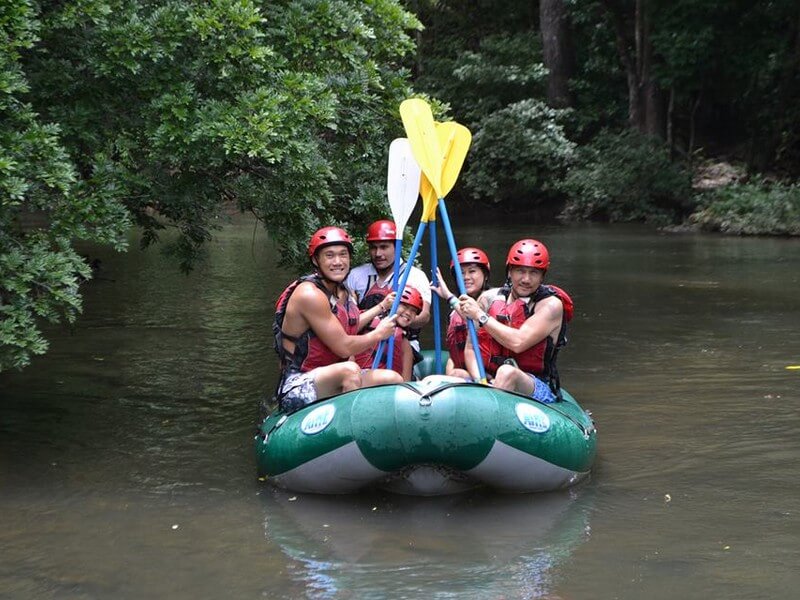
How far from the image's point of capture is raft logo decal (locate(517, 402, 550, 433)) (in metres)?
5.76

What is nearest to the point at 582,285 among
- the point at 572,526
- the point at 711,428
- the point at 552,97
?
the point at 711,428

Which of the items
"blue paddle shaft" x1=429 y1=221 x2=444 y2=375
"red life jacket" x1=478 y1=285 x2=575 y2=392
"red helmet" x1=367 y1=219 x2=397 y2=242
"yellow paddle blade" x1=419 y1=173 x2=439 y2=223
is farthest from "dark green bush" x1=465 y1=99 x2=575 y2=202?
"red life jacket" x1=478 y1=285 x2=575 y2=392

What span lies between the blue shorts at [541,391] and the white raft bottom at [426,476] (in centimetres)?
50

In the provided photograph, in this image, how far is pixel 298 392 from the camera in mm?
6273

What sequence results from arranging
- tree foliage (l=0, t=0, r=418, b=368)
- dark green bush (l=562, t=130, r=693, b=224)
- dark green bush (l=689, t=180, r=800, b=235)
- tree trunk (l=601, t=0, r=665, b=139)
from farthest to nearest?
tree trunk (l=601, t=0, r=665, b=139)
dark green bush (l=562, t=130, r=693, b=224)
dark green bush (l=689, t=180, r=800, b=235)
tree foliage (l=0, t=0, r=418, b=368)

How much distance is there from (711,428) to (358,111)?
135 inches

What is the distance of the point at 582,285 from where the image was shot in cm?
1511

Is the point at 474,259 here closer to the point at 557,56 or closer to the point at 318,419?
the point at 318,419

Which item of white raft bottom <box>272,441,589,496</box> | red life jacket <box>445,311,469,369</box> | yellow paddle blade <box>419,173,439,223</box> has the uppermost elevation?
yellow paddle blade <box>419,173,439,223</box>

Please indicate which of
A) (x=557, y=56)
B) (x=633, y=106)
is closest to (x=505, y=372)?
(x=633, y=106)

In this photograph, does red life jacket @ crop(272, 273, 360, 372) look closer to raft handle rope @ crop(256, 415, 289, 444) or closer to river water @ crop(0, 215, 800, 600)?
raft handle rope @ crop(256, 415, 289, 444)

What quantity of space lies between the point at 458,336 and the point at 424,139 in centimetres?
127

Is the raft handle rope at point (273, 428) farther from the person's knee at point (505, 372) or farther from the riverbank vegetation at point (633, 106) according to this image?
the riverbank vegetation at point (633, 106)

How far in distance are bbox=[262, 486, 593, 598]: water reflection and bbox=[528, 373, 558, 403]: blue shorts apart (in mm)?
577
